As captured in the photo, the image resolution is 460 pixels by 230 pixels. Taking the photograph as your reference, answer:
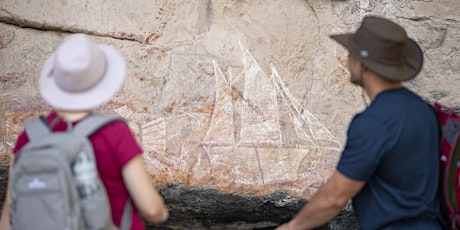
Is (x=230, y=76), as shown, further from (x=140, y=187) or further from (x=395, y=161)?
(x=140, y=187)

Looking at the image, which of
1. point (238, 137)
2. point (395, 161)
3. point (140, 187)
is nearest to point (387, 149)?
point (395, 161)

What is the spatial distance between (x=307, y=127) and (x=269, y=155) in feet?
0.84

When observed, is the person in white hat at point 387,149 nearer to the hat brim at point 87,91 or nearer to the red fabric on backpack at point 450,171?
the red fabric on backpack at point 450,171

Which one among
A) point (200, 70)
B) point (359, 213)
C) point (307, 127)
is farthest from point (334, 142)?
point (359, 213)

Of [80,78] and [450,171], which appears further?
[450,171]

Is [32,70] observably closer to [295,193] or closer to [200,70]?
[200,70]

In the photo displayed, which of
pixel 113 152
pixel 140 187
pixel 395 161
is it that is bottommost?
pixel 395 161

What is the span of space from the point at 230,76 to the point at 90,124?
179 cm

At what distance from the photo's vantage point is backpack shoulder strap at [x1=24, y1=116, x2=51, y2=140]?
2068 mm

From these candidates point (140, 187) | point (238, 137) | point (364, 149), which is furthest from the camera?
point (238, 137)

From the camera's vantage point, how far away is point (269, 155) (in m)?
3.71

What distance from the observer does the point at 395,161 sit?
2377 millimetres

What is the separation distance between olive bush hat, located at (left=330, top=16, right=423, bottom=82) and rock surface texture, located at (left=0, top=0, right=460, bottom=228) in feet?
4.28

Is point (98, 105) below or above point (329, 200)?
above
